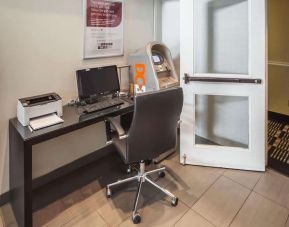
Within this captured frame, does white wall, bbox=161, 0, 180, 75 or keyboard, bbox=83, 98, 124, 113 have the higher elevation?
white wall, bbox=161, 0, 180, 75

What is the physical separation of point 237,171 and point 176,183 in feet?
2.26

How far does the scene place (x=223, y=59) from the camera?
2.36 m

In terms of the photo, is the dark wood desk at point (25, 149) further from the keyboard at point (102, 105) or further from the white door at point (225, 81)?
the white door at point (225, 81)

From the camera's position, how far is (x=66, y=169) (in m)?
2.35

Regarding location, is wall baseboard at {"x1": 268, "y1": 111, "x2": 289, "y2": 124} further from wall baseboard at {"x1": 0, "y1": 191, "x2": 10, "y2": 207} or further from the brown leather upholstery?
wall baseboard at {"x1": 0, "y1": 191, "x2": 10, "y2": 207}

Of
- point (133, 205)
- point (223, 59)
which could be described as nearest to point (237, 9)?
point (223, 59)

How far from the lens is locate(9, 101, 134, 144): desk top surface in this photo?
1.56 m

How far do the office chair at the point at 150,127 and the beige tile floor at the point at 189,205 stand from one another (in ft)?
0.50

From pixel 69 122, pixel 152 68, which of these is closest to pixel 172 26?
pixel 152 68

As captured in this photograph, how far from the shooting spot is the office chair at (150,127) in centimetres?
158

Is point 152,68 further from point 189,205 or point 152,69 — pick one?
point 189,205

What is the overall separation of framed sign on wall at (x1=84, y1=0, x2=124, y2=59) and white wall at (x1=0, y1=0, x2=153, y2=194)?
71mm

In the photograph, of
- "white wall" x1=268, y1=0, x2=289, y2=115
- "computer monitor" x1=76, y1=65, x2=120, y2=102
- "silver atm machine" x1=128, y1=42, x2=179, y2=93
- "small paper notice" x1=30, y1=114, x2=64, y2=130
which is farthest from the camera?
"white wall" x1=268, y1=0, x2=289, y2=115

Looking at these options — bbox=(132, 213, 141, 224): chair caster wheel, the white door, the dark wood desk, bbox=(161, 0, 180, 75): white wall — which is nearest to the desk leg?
the dark wood desk
